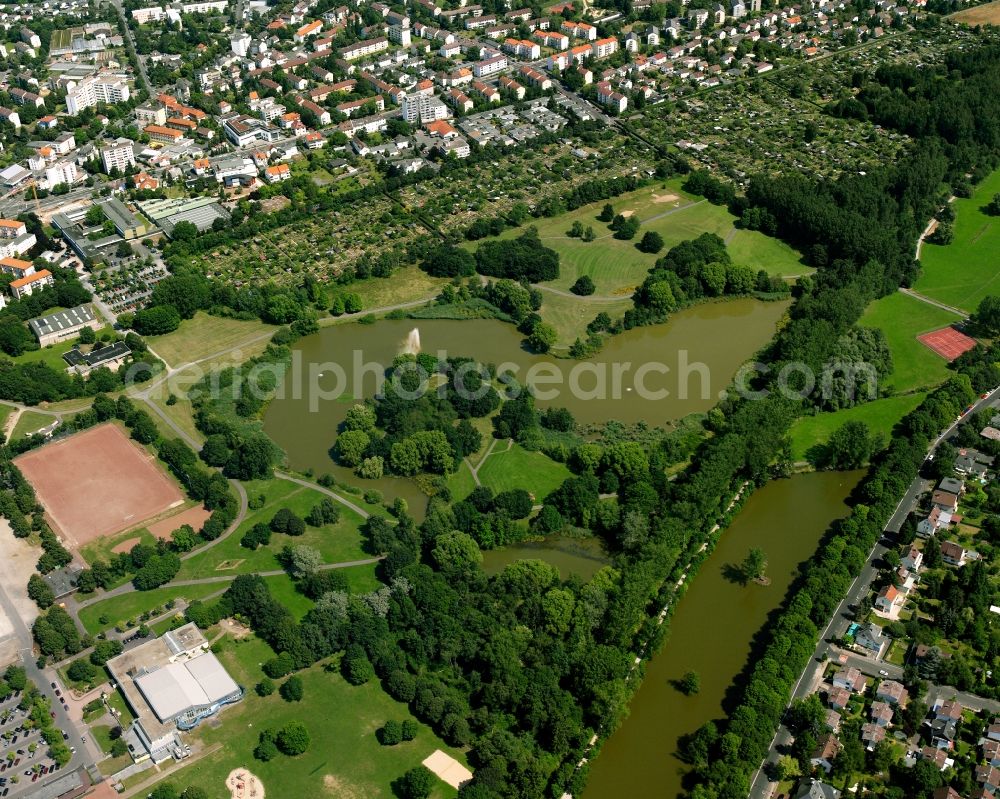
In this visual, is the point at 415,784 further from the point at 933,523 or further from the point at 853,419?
the point at 853,419

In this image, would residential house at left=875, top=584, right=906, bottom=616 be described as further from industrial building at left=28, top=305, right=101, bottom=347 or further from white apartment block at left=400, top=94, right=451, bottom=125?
white apartment block at left=400, top=94, right=451, bottom=125

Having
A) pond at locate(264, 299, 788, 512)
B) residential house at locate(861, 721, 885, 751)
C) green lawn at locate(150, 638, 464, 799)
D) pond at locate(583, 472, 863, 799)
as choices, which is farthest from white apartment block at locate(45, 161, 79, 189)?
residential house at locate(861, 721, 885, 751)

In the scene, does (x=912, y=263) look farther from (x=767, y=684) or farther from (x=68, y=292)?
(x=68, y=292)

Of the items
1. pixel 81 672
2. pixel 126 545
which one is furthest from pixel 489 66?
pixel 81 672

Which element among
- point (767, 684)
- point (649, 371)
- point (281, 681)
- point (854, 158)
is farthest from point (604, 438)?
point (854, 158)

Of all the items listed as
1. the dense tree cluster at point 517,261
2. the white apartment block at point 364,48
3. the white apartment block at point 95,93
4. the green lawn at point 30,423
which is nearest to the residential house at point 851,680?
the dense tree cluster at point 517,261
